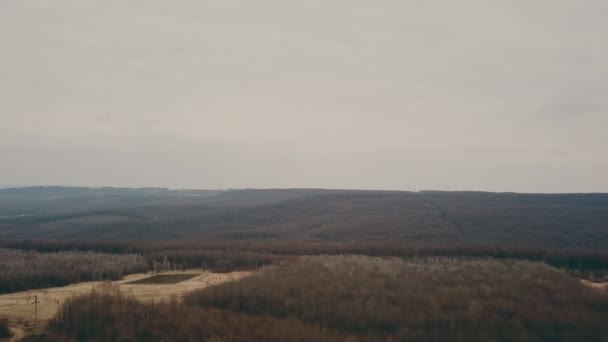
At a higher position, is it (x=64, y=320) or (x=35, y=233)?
(x=64, y=320)

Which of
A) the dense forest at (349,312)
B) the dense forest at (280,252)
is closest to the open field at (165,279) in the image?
the dense forest at (280,252)

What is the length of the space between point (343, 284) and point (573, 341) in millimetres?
6833

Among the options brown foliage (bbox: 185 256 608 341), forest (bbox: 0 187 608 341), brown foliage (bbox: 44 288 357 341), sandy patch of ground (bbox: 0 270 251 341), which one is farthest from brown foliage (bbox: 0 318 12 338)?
brown foliage (bbox: 185 256 608 341)

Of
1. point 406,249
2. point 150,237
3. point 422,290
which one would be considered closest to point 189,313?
point 422,290

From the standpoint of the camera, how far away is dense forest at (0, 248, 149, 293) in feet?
50.7

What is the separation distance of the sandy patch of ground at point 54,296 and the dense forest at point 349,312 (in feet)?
2.91

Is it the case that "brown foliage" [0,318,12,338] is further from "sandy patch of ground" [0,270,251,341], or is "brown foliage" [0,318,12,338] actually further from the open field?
the open field

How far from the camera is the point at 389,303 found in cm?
1197

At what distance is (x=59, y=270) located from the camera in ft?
56.5

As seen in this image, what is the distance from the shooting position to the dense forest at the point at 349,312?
365 inches

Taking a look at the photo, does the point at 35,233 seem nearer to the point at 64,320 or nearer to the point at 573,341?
the point at 64,320

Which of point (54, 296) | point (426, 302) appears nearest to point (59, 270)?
point (54, 296)

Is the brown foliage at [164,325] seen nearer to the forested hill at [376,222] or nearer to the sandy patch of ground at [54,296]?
the sandy patch of ground at [54,296]

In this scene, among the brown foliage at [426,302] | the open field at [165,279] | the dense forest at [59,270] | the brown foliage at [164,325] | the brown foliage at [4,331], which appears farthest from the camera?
the open field at [165,279]
